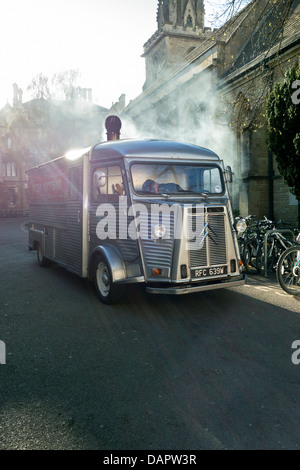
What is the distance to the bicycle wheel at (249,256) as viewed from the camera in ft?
30.8

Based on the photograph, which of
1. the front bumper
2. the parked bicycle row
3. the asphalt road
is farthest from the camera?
the parked bicycle row

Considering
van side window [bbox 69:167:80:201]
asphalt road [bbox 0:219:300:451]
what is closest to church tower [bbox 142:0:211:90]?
van side window [bbox 69:167:80:201]

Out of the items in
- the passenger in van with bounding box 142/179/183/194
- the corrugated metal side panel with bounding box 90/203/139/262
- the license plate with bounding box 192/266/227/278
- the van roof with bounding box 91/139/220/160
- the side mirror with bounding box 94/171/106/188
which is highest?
the van roof with bounding box 91/139/220/160

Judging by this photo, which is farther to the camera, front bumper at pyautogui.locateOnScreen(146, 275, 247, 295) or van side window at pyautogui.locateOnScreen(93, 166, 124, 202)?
van side window at pyautogui.locateOnScreen(93, 166, 124, 202)

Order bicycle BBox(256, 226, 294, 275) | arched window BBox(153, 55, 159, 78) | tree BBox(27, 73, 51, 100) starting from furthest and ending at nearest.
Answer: arched window BBox(153, 55, 159, 78) → tree BBox(27, 73, 51, 100) → bicycle BBox(256, 226, 294, 275)

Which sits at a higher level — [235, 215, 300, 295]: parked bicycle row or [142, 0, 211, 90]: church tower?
[142, 0, 211, 90]: church tower

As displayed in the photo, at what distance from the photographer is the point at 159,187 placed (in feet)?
20.7

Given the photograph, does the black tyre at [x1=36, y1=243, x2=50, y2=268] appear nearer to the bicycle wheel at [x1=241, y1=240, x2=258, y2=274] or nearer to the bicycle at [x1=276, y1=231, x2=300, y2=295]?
the bicycle wheel at [x1=241, y1=240, x2=258, y2=274]

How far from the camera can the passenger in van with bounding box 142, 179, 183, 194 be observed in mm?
6240

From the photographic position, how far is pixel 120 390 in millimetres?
3543

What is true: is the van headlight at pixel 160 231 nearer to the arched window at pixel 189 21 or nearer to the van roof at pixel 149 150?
the van roof at pixel 149 150

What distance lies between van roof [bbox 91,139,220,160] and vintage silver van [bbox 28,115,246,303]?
0.02 metres

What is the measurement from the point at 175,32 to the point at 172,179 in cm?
4643
